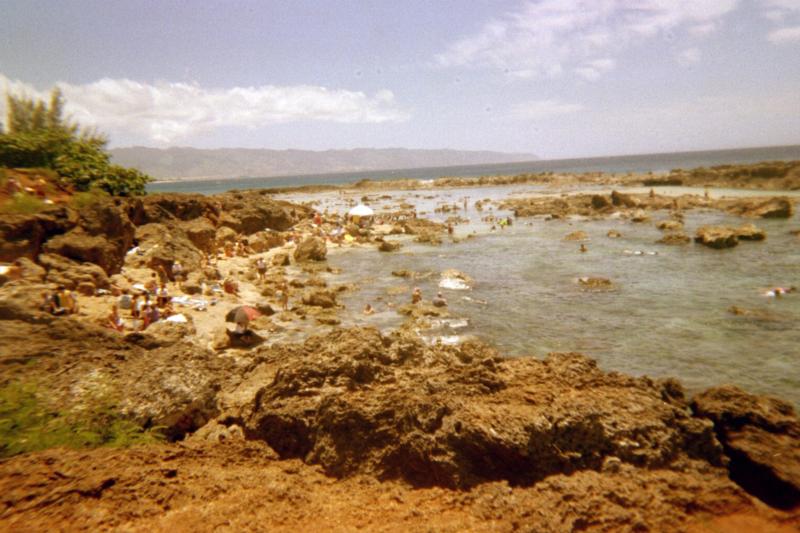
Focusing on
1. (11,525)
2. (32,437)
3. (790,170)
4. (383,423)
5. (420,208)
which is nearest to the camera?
(11,525)

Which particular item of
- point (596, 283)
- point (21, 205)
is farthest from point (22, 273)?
point (596, 283)

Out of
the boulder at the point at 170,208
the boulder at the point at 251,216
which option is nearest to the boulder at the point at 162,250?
the boulder at the point at 170,208

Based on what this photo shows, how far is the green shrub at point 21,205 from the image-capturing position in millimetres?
11695

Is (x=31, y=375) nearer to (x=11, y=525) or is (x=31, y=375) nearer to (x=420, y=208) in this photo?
(x=11, y=525)

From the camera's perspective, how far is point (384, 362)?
5762mm

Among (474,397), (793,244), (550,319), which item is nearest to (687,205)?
(793,244)

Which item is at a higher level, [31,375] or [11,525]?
[31,375]

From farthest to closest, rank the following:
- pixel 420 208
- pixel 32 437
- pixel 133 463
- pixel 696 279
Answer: pixel 420 208 < pixel 696 279 < pixel 32 437 < pixel 133 463

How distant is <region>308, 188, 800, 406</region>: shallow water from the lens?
31.1 feet

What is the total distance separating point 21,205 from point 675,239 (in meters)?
30.0

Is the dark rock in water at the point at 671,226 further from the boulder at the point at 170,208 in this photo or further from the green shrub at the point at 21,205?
the green shrub at the point at 21,205

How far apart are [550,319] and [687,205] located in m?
33.7

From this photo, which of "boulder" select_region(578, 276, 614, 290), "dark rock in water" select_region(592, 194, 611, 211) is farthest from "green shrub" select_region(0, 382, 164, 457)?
"dark rock in water" select_region(592, 194, 611, 211)

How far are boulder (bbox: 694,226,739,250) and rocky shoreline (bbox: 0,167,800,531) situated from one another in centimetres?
2066
